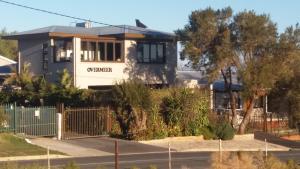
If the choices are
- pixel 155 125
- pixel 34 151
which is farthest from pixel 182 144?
pixel 34 151

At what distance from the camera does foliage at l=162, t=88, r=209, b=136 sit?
42.4m

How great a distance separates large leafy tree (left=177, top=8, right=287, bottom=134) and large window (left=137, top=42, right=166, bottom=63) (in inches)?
184

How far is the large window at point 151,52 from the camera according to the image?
52875 mm

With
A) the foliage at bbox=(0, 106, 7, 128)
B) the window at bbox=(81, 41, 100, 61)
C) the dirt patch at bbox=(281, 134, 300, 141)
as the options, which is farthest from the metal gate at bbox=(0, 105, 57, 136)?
the dirt patch at bbox=(281, 134, 300, 141)

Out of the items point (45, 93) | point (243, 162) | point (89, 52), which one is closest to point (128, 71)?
point (89, 52)

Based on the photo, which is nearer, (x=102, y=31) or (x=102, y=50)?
(x=102, y=50)

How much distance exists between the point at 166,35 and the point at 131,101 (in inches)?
593

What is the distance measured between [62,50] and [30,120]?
11767mm

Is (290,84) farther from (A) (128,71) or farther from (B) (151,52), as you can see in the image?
(A) (128,71)

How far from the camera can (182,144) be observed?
39.9m

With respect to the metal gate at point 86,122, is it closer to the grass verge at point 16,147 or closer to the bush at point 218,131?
the grass verge at point 16,147

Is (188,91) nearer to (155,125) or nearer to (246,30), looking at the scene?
(155,125)

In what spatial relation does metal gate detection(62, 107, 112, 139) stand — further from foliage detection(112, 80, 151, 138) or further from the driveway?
the driveway

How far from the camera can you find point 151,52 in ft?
176
